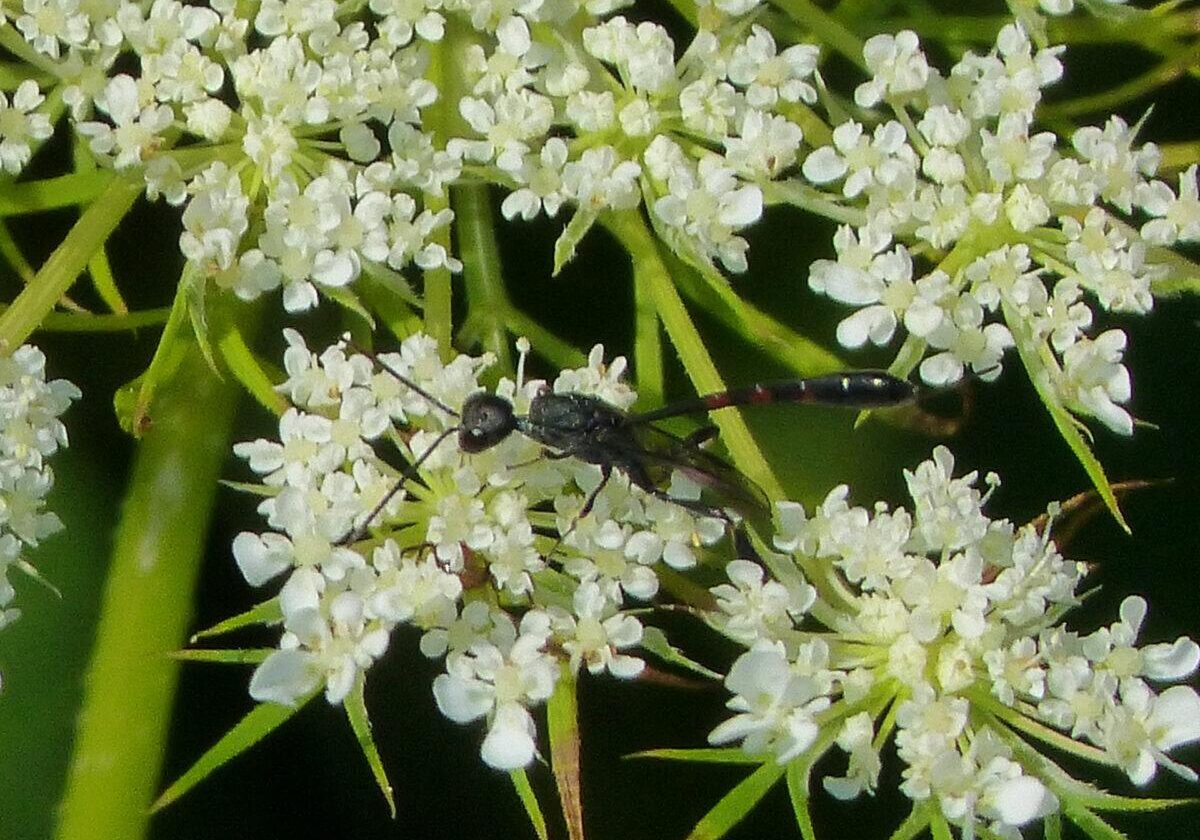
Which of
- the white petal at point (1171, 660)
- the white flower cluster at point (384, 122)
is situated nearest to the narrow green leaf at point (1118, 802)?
the white petal at point (1171, 660)

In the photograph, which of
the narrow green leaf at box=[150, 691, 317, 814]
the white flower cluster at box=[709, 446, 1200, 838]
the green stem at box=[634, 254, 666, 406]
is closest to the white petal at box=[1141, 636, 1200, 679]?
the white flower cluster at box=[709, 446, 1200, 838]

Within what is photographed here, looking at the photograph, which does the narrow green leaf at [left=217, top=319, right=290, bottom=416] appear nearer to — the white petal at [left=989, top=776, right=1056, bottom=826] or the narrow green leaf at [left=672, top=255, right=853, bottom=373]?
the narrow green leaf at [left=672, top=255, right=853, bottom=373]

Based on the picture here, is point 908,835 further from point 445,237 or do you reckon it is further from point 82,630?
point 82,630

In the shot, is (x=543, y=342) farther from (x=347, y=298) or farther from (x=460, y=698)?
(x=460, y=698)

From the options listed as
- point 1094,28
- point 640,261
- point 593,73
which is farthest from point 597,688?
point 1094,28

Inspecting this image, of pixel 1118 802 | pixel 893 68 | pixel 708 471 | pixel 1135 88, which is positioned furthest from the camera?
pixel 1135 88

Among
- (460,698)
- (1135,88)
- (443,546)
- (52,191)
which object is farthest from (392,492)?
(1135,88)
